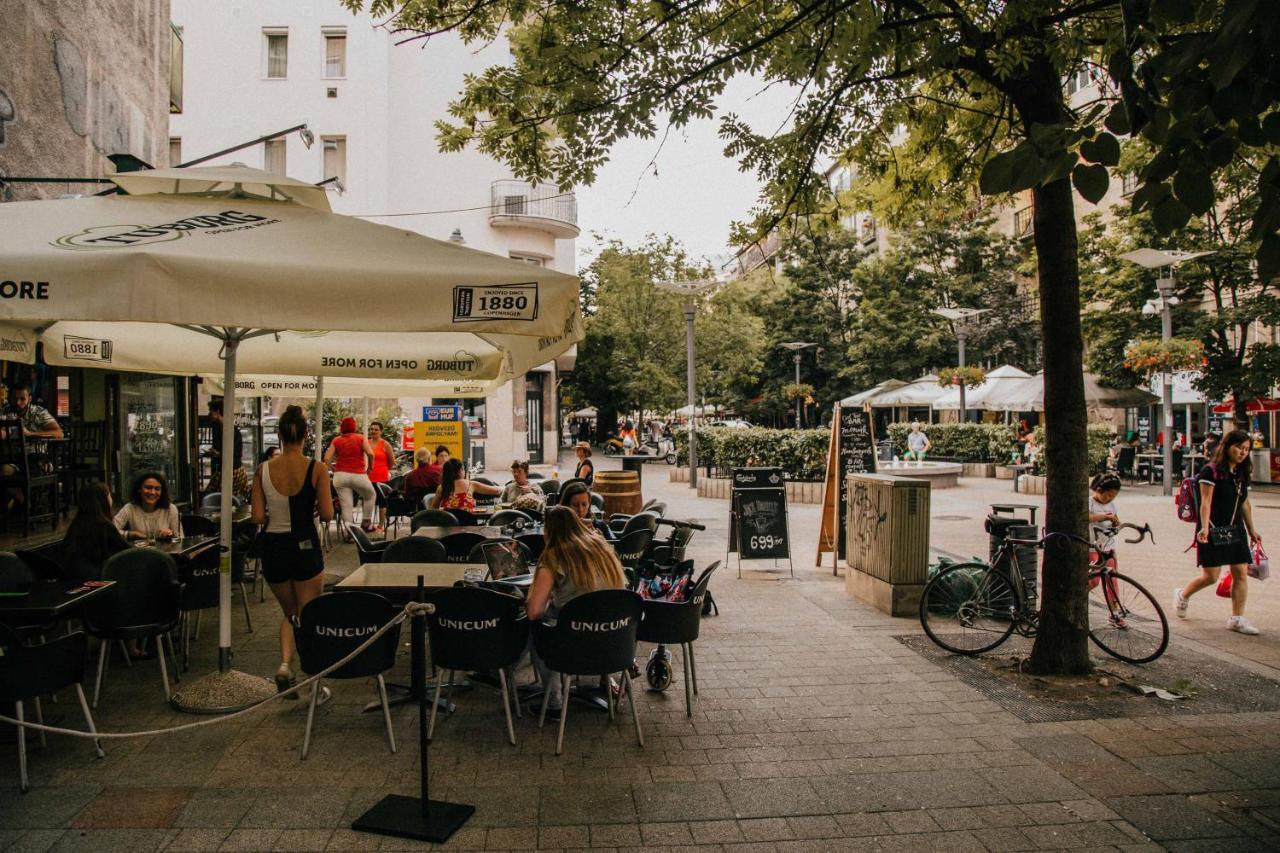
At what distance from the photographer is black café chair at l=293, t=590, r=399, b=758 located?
495cm

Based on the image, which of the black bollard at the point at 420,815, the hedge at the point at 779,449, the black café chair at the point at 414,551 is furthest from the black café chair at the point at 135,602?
the hedge at the point at 779,449

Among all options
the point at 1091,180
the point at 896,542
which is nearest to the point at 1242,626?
the point at 896,542

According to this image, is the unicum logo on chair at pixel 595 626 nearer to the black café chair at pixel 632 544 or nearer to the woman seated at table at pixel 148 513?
the black café chair at pixel 632 544

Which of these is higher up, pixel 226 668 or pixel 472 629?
pixel 472 629

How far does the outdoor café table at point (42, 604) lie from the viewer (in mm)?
4867

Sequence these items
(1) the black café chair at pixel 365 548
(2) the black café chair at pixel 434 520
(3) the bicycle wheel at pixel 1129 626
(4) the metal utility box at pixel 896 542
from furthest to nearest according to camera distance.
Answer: (2) the black café chair at pixel 434 520 < (4) the metal utility box at pixel 896 542 < (1) the black café chair at pixel 365 548 < (3) the bicycle wheel at pixel 1129 626

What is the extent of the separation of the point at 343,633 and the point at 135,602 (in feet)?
5.56

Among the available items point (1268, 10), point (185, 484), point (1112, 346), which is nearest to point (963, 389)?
A: point (1112, 346)

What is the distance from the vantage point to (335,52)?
2866cm

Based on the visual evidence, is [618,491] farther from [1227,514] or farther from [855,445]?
[1227,514]

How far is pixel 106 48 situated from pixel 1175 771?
12.2m

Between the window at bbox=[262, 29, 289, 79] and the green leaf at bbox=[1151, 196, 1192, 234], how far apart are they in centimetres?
3009

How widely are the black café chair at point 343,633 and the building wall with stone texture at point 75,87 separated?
543 centimetres

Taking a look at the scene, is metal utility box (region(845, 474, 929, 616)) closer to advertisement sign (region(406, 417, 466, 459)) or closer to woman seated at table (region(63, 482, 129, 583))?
woman seated at table (region(63, 482, 129, 583))
